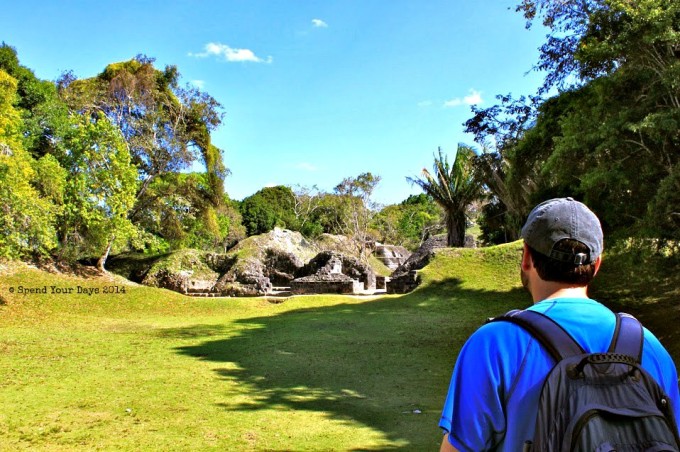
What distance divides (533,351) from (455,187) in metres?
24.9

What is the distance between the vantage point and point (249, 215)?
52688 mm

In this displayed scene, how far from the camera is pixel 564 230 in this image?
148 cm

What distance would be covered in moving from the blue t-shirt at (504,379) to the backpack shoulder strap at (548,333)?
0.02 meters

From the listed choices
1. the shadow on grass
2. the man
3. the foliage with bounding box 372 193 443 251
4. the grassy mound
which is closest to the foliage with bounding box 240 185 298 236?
the foliage with bounding box 372 193 443 251

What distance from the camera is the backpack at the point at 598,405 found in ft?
3.96

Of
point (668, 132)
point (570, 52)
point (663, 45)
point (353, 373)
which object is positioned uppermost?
point (570, 52)

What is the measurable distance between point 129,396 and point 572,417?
6459mm

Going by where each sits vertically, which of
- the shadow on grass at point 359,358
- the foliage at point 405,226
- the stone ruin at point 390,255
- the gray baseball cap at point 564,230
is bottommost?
the shadow on grass at point 359,358

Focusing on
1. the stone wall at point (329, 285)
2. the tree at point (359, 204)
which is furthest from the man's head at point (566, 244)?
the tree at point (359, 204)

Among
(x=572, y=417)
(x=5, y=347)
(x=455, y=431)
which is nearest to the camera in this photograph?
(x=572, y=417)

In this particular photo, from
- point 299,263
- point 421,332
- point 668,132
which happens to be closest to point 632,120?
point 668,132

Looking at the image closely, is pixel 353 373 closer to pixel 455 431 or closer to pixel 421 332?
pixel 421 332

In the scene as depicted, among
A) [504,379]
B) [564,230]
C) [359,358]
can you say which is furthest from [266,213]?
[504,379]

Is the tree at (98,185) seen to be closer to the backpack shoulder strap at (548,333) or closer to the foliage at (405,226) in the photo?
the backpack shoulder strap at (548,333)
